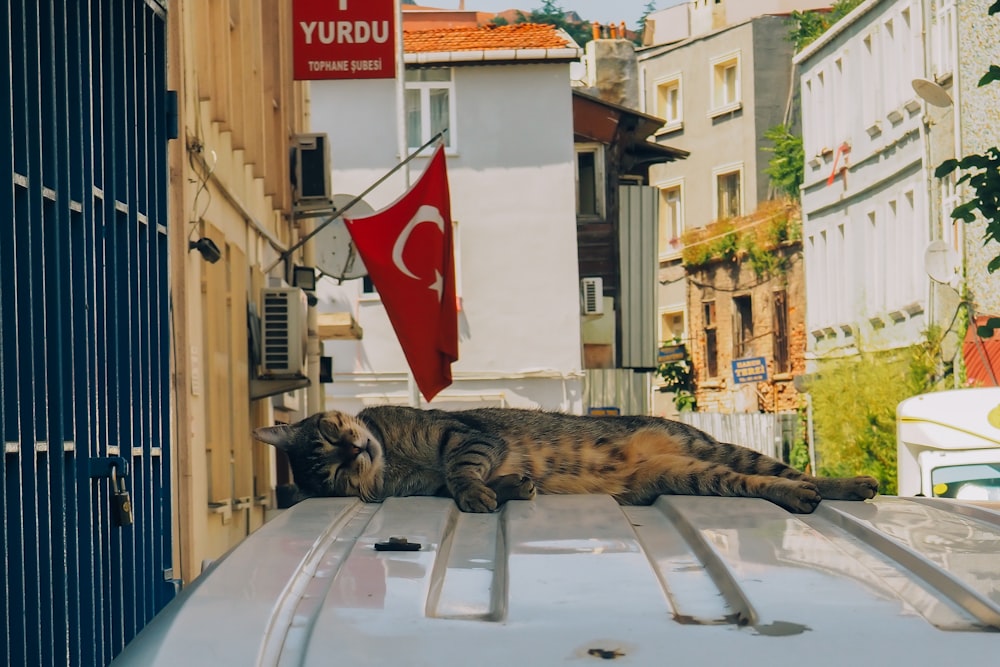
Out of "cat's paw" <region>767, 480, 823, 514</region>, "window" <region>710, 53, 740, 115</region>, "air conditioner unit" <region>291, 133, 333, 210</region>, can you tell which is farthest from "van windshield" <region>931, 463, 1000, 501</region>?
"window" <region>710, 53, 740, 115</region>

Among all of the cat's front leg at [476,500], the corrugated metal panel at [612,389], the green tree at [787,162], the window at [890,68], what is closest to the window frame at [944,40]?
the window at [890,68]

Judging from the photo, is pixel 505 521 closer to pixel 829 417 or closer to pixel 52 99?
pixel 52 99

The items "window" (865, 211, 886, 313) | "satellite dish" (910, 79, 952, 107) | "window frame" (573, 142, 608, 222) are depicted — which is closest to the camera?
"satellite dish" (910, 79, 952, 107)

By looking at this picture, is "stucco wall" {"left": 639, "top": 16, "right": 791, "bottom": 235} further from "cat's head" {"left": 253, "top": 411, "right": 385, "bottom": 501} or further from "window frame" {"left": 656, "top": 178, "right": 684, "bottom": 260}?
"cat's head" {"left": 253, "top": 411, "right": 385, "bottom": 501}

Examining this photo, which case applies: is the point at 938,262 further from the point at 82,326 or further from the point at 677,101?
the point at 677,101

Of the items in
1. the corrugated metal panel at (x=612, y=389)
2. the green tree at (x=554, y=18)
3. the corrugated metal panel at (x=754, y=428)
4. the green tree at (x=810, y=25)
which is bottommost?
the corrugated metal panel at (x=754, y=428)

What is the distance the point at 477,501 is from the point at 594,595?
144 centimetres

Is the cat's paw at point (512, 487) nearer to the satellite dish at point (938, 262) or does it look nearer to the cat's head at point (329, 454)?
the cat's head at point (329, 454)

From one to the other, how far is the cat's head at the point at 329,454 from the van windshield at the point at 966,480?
9583 mm

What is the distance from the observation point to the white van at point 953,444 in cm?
1508

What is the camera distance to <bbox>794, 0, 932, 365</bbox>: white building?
37156mm

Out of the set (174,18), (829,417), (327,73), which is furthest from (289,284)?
(829,417)

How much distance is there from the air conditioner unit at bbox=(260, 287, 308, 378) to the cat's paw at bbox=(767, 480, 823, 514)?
488 inches

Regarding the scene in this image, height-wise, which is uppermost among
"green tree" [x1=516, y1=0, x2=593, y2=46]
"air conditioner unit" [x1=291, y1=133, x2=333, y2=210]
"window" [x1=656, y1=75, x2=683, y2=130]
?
"green tree" [x1=516, y1=0, x2=593, y2=46]
